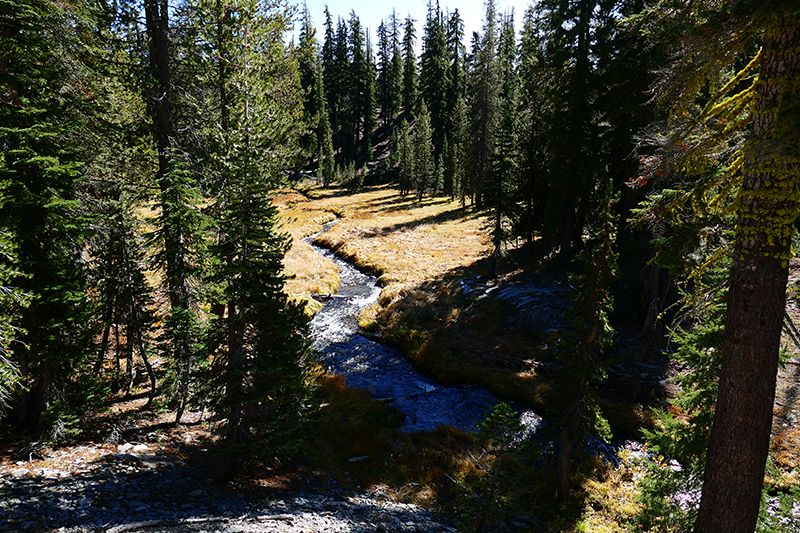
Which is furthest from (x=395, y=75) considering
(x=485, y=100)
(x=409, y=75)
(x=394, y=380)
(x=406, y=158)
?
(x=394, y=380)

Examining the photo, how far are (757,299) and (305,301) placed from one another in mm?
8089

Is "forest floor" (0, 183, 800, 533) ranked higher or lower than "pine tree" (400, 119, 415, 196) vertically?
lower

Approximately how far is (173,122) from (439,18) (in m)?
85.3

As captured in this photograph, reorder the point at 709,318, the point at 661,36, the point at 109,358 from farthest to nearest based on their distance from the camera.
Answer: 1. the point at 109,358
2. the point at 709,318
3. the point at 661,36

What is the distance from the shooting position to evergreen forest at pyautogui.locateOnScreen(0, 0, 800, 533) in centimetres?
499

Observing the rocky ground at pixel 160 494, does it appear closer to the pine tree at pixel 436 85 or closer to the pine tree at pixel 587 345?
the pine tree at pixel 587 345

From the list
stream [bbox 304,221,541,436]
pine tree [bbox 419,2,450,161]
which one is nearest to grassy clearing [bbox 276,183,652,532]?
stream [bbox 304,221,541,436]

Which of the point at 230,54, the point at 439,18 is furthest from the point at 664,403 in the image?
the point at 439,18

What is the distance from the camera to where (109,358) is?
12.7 meters

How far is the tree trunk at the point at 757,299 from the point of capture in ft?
13.9

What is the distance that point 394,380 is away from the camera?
1556 cm

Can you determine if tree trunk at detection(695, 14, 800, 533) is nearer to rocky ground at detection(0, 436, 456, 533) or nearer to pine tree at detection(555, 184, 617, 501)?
pine tree at detection(555, 184, 617, 501)

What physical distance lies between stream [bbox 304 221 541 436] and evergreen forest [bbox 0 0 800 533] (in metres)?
0.62

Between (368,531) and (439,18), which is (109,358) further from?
(439,18)
